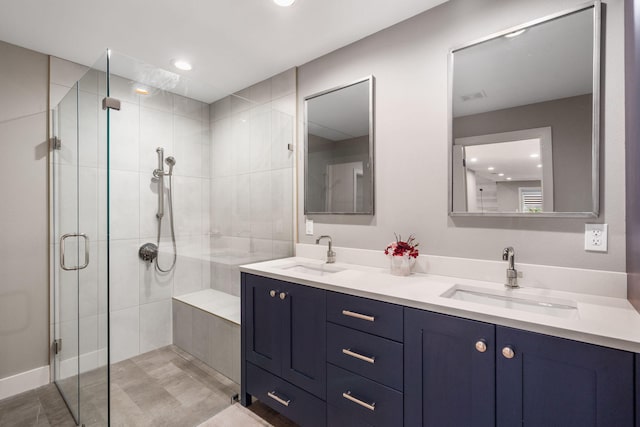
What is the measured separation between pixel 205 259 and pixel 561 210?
2.15 metres

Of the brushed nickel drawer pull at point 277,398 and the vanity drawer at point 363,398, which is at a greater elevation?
the vanity drawer at point 363,398

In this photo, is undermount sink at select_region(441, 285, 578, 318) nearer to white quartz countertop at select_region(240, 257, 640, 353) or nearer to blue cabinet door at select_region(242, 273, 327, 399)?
white quartz countertop at select_region(240, 257, 640, 353)

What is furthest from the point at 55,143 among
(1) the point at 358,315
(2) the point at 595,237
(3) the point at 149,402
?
(2) the point at 595,237

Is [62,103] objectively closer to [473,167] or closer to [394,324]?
[394,324]

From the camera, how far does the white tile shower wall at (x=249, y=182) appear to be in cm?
217

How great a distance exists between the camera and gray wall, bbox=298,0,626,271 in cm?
128

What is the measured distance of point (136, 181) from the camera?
76.7 inches

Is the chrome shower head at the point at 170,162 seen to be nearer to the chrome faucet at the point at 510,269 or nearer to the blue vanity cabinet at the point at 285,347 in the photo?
the blue vanity cabinet at the point at 285,347

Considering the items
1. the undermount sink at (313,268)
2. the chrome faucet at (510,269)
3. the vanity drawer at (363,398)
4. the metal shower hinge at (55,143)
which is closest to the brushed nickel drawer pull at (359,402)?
the vanity drawer at (363,398)

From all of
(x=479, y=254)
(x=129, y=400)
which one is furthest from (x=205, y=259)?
(x=479, y=254)

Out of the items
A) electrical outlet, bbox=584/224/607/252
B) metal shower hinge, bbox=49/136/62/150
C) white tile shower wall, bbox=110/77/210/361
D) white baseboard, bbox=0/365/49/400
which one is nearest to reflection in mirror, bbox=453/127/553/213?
electrical outlet, bbox=584/224/607/252

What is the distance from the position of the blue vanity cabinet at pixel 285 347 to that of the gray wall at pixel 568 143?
1255 millimetres

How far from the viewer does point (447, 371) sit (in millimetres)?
1154

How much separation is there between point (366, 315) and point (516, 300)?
68cm
